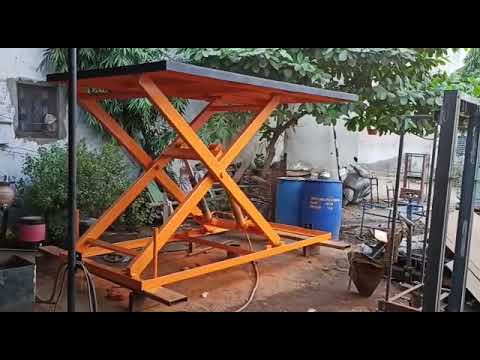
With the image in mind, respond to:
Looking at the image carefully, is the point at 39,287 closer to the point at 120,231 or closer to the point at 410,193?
the point at 120,231

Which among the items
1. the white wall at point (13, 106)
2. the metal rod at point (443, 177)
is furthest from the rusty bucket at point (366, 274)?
the white wall at point (13, 106)

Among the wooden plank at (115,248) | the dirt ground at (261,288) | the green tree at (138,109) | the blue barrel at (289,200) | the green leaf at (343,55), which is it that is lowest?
the dirt ground at (261,288)

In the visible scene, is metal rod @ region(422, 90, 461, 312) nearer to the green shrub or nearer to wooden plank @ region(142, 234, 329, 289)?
wooden plank @ region(142, 234, 329, 289)

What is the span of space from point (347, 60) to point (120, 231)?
4.24 metres

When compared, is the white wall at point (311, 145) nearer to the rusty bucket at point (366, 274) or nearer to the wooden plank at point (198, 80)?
the wooden plank at point (198, 80)

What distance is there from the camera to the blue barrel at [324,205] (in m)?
6.50

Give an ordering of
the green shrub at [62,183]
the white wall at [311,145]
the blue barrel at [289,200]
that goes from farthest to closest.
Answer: the white wall at [311,145]
the blue barrel at [289,200]
the green shrub at [62,183]

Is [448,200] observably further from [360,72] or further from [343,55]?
[360,72]

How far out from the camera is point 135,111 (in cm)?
710

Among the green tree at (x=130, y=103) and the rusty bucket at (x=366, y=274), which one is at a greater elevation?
the green tree at (x=130, y=103)

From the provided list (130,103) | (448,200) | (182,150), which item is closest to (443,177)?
(448,200)

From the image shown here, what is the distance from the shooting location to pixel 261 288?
4559 mm

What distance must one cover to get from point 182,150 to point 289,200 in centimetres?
261

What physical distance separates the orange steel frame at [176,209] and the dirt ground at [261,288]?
0.27 m
